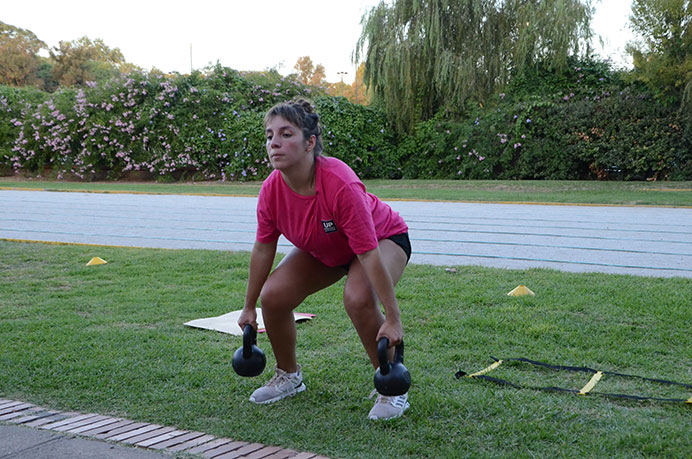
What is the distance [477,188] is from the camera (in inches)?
682

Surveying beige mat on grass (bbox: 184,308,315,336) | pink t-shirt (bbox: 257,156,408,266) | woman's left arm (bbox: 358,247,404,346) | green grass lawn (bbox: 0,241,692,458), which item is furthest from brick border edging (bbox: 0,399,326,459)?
beige mat on grass (bbox: 184,308,315,336)

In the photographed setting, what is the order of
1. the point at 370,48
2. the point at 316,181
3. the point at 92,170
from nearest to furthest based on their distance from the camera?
the point at 316,181 < the point at 370,48 < the point at 92,170

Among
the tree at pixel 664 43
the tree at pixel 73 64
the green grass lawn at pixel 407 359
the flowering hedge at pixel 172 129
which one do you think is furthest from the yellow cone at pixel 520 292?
the tree at pixel 73 64

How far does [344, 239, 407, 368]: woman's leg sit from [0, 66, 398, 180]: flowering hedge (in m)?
18.1

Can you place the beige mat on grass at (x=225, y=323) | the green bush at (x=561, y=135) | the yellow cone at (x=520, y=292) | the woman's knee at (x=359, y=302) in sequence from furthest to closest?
the green bush at (x=561, y=135) < the yellow cone at (x=520, y=292) < the beige mat on grass at (x=225, y=323) < the woman's knee at (x=359, y=302)

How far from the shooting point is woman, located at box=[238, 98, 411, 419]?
313cm

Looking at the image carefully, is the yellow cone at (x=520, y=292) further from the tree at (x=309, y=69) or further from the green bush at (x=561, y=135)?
the tree at (x=309, y=69)

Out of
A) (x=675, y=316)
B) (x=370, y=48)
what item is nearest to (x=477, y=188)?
(x=370, y=48)

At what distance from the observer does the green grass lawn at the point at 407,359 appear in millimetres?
3008

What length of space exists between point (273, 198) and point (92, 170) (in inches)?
891

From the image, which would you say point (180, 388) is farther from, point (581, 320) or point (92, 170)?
point (92, 170)

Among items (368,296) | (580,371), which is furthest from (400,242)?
(580,371)

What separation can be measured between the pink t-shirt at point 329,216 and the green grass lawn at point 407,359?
32.2 inches

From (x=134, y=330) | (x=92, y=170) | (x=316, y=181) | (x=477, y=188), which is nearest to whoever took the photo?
(x=316, y=181)
